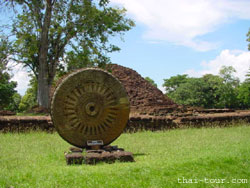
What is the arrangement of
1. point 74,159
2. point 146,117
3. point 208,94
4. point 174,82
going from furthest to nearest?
1. point 174,82
2. point 208,94
3. point 146,117
4. point 74,159

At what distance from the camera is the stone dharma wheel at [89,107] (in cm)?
666

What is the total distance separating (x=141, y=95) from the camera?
1945 centimetres

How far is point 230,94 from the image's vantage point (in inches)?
1703

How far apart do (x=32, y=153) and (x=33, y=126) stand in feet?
14.3

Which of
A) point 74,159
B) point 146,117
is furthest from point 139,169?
point 146,117

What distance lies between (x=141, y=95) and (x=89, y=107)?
41.8 ft

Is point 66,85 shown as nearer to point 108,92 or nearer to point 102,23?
point 108,92

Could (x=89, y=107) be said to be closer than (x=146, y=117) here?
Yes

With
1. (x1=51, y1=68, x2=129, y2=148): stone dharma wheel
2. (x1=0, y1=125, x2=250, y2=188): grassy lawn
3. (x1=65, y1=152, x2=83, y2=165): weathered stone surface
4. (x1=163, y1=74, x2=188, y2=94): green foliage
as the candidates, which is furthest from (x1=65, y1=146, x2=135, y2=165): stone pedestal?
(x1=163, y1=74, x2=188, y2=94): green foliage

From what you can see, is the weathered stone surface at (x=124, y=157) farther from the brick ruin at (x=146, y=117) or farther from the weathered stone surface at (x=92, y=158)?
the brick ruin at (x=146, y=117)

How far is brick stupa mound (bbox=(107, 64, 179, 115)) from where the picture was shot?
17.1 m

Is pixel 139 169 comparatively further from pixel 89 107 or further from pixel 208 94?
pixel 208 94

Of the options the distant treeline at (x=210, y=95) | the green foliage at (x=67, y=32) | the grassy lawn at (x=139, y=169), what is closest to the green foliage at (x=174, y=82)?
the distant treeline at (x=210, y=95)

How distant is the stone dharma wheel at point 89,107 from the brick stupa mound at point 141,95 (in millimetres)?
8798
